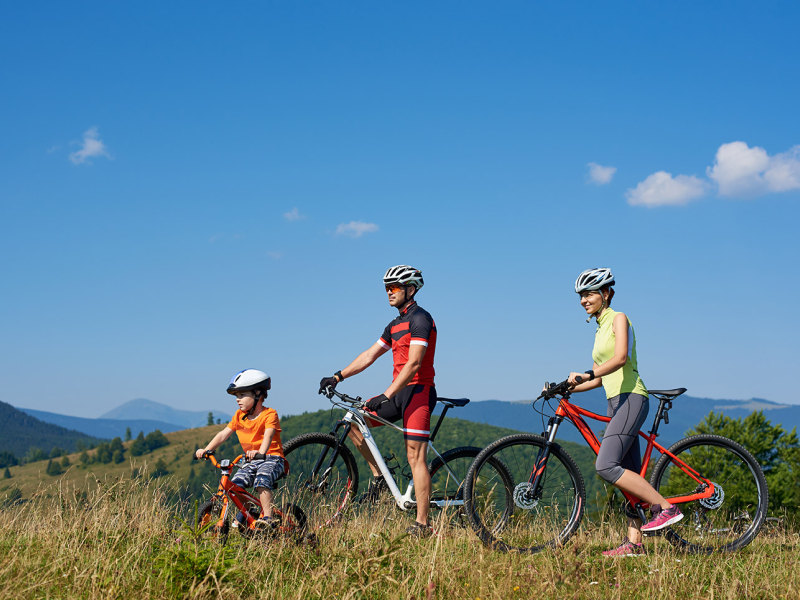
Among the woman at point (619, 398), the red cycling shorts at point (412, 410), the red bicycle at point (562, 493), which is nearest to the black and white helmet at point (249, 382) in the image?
the red cycling shorts at point (412, 410)

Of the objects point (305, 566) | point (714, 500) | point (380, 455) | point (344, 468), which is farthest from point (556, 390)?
point (305, 566)

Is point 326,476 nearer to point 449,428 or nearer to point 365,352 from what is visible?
point 365,352

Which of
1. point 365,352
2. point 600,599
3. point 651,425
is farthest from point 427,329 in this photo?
point 600,599

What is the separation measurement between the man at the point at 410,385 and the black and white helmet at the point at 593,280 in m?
1.38

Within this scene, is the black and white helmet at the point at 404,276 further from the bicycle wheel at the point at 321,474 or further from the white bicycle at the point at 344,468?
the bicycle wheel at the point at 321,474

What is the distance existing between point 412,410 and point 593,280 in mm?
2010

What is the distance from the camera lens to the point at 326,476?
19.0 ft

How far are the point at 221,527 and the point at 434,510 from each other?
2.06 meters

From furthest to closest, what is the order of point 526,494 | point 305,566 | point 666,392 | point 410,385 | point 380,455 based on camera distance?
1. point 380,455
2. point 410,385
3. point 666,392
4. point 526,494
5. point 305,566

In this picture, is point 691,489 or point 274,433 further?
point 691,489

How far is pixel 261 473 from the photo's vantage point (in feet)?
16.0

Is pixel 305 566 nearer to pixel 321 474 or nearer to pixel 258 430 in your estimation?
pixel 258 430

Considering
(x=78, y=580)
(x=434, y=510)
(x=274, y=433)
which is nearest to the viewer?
(x=78, y=580)

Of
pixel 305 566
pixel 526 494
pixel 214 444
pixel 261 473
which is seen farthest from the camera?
pixel 526 494
